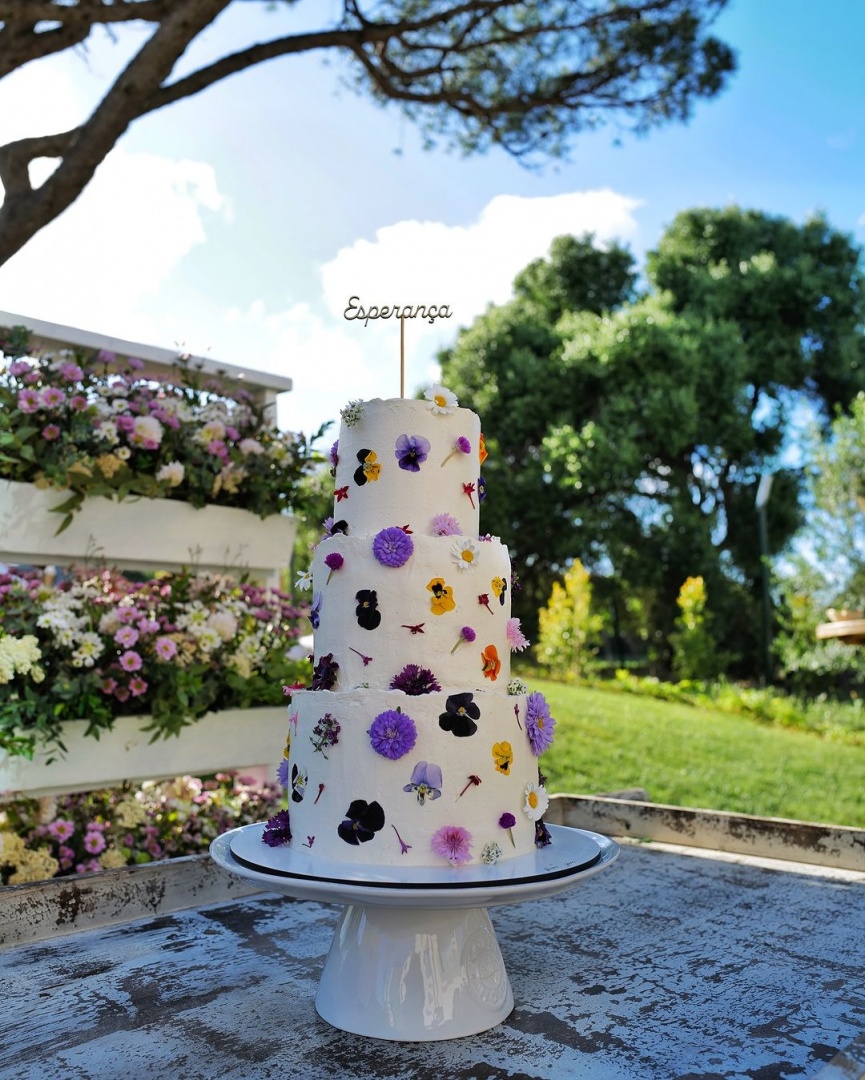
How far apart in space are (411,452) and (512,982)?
1477 mm

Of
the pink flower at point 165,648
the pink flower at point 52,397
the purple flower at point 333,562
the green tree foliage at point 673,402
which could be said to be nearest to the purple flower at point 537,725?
the purple flower at point 333,562

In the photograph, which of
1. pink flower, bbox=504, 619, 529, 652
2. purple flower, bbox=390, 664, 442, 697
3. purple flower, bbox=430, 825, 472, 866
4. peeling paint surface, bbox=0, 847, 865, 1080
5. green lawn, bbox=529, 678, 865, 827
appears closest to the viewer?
peeling paint surface, bbox=0, 847, 865, 1080

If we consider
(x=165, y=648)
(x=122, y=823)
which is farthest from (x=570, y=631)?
(x=165, y=648)

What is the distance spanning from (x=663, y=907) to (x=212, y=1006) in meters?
1.62

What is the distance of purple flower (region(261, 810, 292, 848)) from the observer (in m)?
2.40

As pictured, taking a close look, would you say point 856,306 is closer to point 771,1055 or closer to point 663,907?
point 663,907

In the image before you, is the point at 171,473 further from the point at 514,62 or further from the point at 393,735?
the point at 514,62

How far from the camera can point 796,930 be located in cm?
298

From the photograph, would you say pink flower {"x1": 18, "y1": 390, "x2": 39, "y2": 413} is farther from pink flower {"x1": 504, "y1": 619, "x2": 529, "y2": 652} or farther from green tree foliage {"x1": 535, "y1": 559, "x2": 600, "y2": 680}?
green tree foliage {"x1": 535, "y1": 559, "x2": 600, "y2": 680}

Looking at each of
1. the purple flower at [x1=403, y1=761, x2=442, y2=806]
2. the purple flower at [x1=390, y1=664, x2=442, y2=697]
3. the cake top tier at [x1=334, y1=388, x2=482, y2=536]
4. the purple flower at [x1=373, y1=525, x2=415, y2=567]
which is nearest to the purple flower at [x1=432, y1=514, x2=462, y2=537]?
the cake top tier at [x1=334, y1=388, x2=482, y2=536]

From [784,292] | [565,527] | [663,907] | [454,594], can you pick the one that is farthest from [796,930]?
[784,292]

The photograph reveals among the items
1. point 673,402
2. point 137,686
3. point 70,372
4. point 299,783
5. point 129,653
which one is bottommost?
point 299,783

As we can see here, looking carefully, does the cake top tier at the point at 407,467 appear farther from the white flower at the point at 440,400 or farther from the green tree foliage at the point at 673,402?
the green tree foliage at the point at 673,402

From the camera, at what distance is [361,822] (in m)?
2.21
